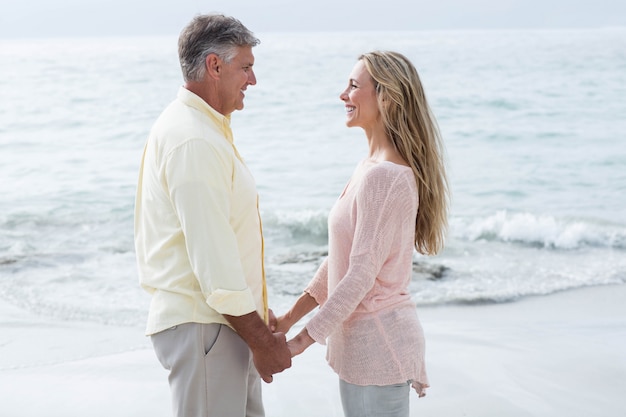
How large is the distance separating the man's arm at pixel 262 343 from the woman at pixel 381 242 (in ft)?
0.24

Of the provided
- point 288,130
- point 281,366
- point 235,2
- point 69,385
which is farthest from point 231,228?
point 235,2

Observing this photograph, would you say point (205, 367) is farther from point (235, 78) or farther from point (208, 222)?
point (235, 78)

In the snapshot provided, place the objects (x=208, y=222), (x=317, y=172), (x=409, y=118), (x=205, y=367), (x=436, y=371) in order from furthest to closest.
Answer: (x=317, y=172), (x=436, y=371), (x=409, y=118), (x=205, y=367), (x=208, y=222)

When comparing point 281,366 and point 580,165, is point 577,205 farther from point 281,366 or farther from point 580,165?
point 281,366

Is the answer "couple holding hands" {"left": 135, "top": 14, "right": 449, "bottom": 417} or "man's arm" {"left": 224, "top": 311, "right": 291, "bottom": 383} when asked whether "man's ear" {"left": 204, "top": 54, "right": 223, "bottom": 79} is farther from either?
"man's arm" {"left": 224, "top": 311, "right": 291, "bottom": 383}

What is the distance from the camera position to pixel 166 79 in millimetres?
24141

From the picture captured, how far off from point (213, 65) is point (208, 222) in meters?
0.46

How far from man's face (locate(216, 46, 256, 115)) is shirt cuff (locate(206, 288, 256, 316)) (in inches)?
21.1

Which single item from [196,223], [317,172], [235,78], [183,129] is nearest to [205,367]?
[196,223]

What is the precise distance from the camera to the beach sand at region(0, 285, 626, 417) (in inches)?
144

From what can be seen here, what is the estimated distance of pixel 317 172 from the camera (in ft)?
41.2

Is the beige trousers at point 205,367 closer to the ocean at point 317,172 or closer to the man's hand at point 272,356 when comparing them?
the man's hand at point 272,356

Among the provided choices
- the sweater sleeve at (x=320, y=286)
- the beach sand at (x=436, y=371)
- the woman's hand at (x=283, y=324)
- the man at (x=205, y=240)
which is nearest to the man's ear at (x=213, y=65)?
the man at (x=205, y=240)

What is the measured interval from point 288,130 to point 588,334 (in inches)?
463
